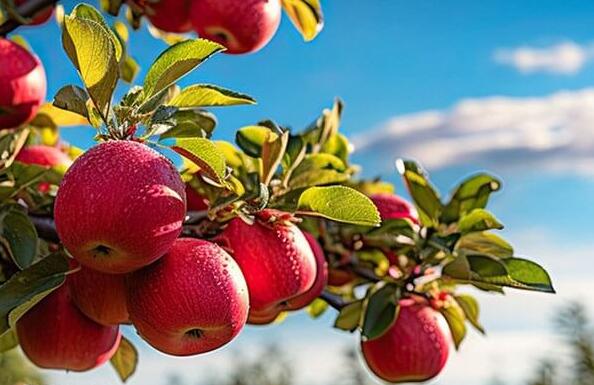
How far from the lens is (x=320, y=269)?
1.06m

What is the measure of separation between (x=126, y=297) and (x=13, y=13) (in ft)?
1.93

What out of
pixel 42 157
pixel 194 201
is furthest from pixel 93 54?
pixel 42 157

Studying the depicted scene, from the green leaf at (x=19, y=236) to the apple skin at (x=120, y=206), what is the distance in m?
0.19

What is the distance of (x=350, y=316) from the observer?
123 centimetres

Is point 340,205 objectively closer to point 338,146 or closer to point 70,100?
point 70,100

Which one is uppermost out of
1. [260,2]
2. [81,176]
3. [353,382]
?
[260,2]

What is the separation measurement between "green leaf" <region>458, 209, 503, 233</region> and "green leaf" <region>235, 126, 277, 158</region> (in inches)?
11.3

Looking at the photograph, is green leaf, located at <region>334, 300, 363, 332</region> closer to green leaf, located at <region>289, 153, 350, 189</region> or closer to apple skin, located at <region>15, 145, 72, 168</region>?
green leaf, located at <region>289, 153, 350, 189</region>

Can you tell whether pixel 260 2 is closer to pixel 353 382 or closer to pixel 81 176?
pixel 81 176

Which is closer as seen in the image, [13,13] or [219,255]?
[219,255]

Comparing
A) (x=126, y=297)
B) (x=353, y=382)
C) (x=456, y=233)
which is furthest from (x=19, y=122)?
(x=353, y=382)

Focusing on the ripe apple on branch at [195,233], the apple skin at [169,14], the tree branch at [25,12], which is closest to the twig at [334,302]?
the ripe apple on branch at [195,233]

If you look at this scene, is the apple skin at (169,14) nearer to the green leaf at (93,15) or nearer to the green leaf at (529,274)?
the green leaf at (93,15)

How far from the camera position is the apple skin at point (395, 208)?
1326mm
